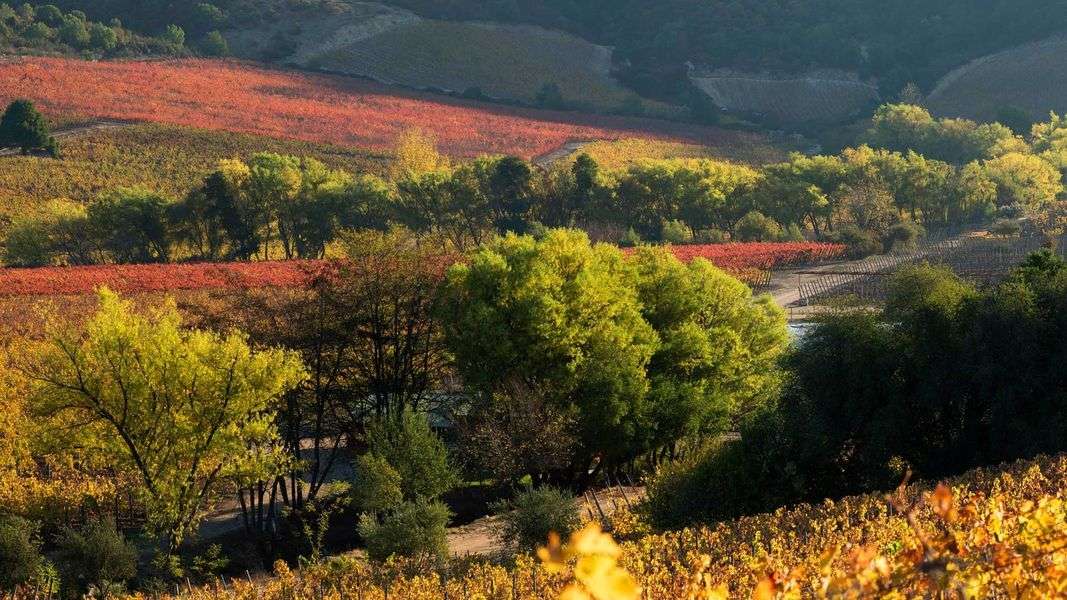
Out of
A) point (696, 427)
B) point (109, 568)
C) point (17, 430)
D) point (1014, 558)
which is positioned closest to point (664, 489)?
point (696, 427)

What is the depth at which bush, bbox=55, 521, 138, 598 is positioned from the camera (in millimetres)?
25062

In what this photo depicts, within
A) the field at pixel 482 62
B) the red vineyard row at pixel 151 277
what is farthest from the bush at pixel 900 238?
the field at pixel 482 62

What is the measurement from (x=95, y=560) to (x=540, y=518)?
10.5 meters

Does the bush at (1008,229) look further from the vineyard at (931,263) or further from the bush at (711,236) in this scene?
the bush at (711,236)

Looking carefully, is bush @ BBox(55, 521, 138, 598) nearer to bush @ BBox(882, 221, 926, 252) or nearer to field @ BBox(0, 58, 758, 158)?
bush @ BBox(882, 221, 926, 252)

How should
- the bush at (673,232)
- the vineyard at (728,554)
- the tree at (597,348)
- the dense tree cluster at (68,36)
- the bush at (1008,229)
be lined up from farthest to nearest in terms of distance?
the dense tree cluster at (68,36)
the bush at (1008,229)
the bush at (673,232)
the tree at (597,348)
the vineyard at (728,554)

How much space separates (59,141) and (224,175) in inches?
1172

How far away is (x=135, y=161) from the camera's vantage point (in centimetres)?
8631

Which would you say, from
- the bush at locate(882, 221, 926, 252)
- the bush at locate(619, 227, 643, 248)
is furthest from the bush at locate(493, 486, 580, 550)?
the bush at locate(882, 221, 926, 252)

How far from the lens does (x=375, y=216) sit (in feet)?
230

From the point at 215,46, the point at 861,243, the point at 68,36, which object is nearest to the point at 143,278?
the point at 861,243

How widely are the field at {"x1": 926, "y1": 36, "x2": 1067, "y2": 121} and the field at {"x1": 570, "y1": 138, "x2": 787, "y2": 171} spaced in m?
30.9

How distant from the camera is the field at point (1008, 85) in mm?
131750

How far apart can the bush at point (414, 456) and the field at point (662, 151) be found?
74.4 metres
